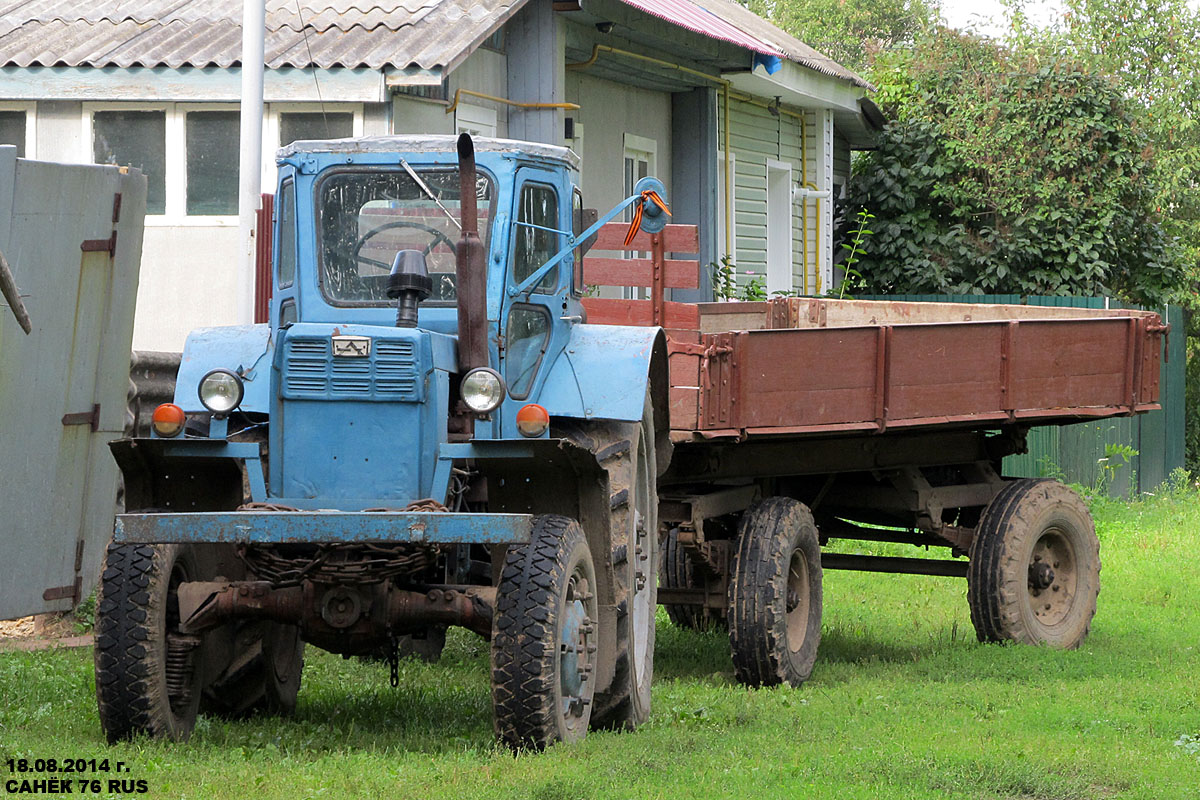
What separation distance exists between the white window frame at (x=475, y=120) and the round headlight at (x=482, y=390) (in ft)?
23.9

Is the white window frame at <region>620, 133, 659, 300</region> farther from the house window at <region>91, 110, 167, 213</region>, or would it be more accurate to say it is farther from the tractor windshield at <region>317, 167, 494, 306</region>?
the tractor windshield at <region>317, 167, 494, 306</region>

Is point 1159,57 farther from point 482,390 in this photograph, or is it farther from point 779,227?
point 482,390

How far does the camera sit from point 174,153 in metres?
13.0

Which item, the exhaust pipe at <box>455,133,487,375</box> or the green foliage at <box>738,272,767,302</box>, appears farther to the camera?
the green foliage at <box>738,272,767,302</box>

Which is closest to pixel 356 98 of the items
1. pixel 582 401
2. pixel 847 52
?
pixel 582 401

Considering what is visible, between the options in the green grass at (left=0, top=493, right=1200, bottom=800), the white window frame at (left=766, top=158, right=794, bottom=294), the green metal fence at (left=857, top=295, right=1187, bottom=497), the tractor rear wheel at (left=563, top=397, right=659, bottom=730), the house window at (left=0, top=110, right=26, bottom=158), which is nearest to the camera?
the green grass at (left=0, top=493, right=1200, bottom=800)

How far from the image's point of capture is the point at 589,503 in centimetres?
674

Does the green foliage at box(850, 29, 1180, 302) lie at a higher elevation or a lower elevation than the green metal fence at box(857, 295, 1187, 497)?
higher

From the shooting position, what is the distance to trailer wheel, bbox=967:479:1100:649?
9664 millimetres

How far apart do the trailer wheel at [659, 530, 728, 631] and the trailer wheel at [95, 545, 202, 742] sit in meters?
4.58

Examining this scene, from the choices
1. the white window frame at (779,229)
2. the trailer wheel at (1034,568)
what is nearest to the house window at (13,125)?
the trailer wheel at (1034,568)

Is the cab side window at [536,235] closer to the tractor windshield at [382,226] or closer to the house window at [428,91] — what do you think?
the tractor windshield at [382,226]

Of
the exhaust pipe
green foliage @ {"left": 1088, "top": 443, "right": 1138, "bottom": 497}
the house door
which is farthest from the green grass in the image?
the house door

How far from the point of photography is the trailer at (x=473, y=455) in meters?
6.16
